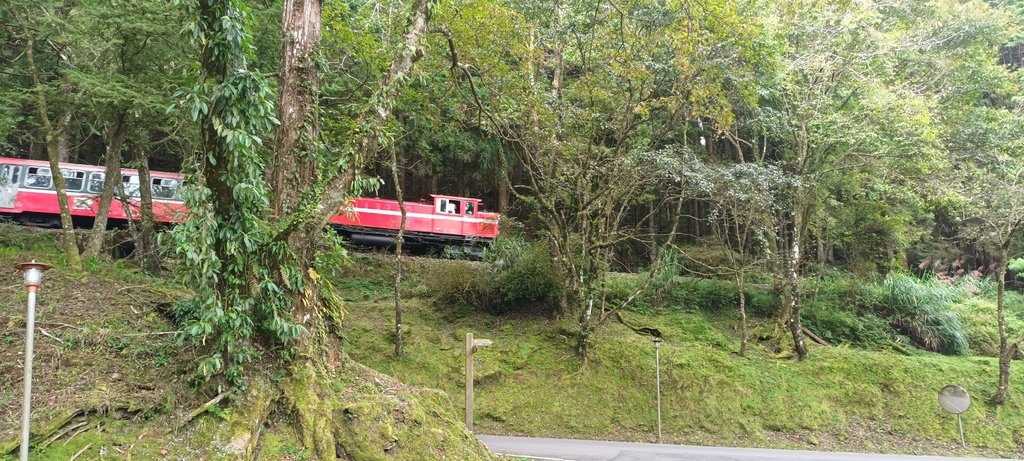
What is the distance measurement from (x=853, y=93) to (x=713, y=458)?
29.2 feet

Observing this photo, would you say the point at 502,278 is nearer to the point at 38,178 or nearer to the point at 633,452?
the point at 633,452

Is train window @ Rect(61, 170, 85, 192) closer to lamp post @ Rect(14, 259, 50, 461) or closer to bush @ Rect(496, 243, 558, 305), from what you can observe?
bush @ Rect(496, 243, 558, 305)

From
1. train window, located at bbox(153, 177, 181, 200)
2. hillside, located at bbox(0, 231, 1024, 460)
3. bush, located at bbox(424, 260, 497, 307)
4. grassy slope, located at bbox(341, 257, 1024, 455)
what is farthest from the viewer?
train window, located at bbox(153, 177, 181, 200)

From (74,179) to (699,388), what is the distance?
18011mm

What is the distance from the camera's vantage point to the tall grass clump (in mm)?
15648

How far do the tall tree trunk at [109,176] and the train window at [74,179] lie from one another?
7337mm

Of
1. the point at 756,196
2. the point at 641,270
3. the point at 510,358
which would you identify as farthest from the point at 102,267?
the point at 641,270

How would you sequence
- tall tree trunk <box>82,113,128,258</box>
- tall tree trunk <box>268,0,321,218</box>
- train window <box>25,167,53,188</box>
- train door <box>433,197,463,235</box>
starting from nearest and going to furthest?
tall tree trunk <box>268,0,321,218</box>
tall tree trunk <box>82,113,128,258</box>
train window <box>25,167,53,188</box>
train door <box>433,197,463,235</box>

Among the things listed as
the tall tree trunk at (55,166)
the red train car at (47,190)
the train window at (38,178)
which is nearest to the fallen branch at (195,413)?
the tall tree trunk at (55,166)

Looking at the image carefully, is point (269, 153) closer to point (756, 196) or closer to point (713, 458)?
point (713, 458)

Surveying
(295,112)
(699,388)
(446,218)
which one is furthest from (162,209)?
(699,388)

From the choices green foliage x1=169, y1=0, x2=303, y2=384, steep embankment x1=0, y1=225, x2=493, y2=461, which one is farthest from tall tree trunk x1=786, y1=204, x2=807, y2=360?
green foliage x1=169, y1=0, x2=303, y2=384

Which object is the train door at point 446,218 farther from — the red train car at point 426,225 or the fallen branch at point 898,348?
the fallen branch at point 898,348

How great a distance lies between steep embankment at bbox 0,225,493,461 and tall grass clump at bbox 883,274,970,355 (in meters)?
14.6
